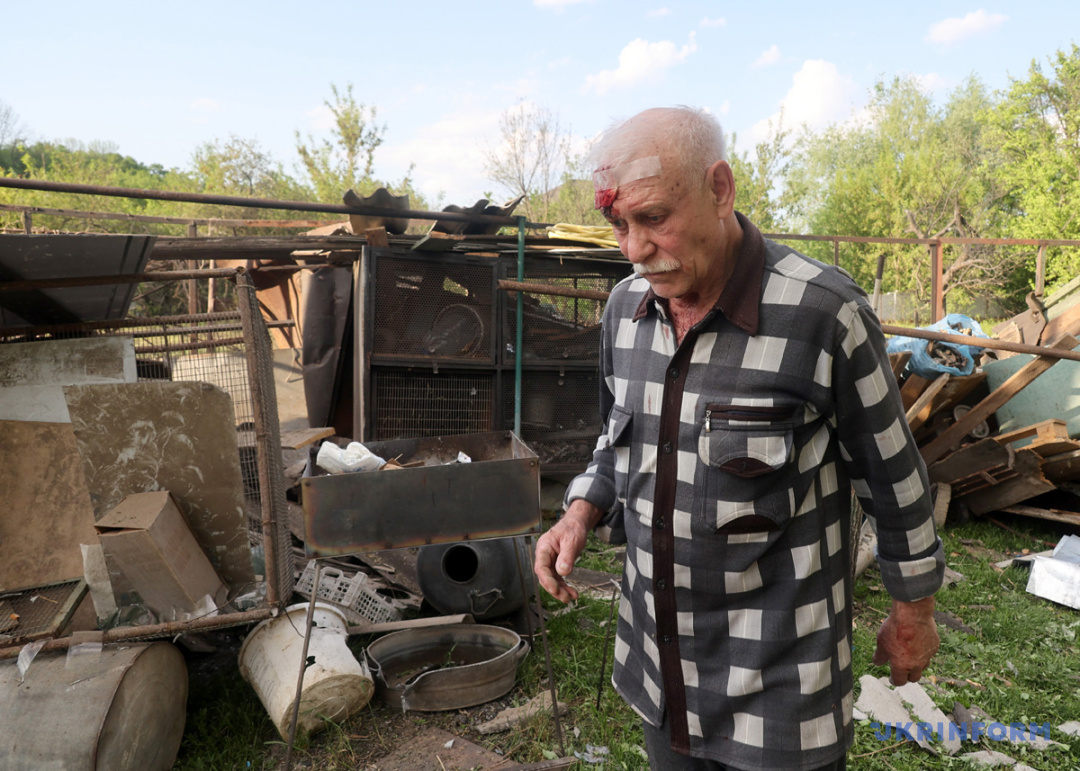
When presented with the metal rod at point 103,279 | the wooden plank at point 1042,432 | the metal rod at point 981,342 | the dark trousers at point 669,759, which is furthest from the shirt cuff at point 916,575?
the wooden plank at point 1042,432

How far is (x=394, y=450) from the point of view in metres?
3.86

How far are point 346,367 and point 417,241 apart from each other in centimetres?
146

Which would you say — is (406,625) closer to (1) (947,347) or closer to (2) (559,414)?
A: (2) (559,414)

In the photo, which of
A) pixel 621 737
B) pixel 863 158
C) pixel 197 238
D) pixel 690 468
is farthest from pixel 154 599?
pixel 863 158

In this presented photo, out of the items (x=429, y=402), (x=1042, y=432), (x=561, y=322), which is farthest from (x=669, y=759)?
(x=1042, y=432)

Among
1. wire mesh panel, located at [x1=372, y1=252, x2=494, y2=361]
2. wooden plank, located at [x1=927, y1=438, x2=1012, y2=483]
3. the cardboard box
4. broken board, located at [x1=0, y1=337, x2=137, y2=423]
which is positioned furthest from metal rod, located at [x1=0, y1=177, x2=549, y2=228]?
wooden plank, located at [x1=927, y1=438, x2=1012, y2=483]

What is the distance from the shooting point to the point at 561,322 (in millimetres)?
6188

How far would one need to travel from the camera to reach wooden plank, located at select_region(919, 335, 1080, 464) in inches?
204

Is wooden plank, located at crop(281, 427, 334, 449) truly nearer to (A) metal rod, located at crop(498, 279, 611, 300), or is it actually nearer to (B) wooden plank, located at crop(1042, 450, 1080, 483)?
(A) metal rod, located at crop(498, 279, 611, 300)

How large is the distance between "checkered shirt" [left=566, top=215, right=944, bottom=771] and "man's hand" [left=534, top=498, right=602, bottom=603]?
0.71 ft

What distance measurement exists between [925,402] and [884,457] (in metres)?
5.10

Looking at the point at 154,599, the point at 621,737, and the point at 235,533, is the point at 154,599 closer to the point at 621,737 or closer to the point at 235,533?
the point at 235,533

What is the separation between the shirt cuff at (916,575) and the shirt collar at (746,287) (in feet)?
1.94

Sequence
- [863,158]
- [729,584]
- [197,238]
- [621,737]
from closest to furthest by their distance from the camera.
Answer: [729,584] < [621,737] < [197,238] < [863,158]
